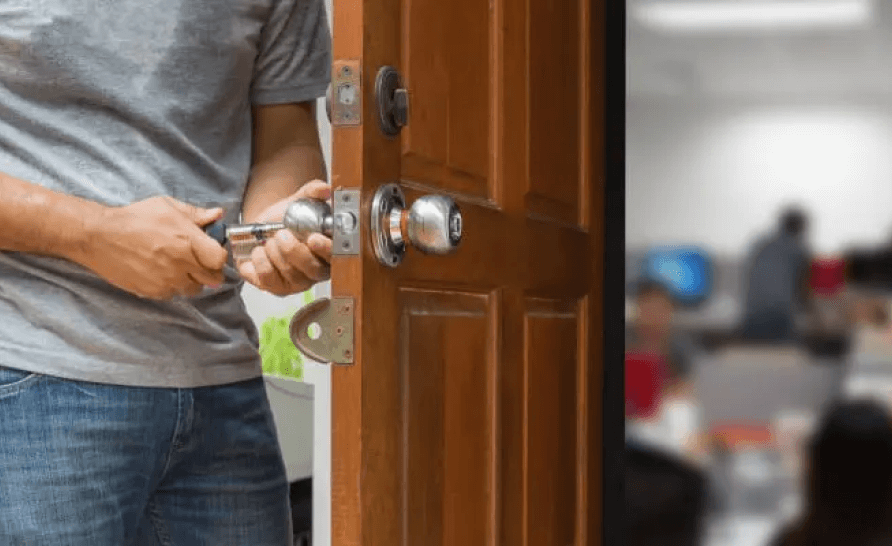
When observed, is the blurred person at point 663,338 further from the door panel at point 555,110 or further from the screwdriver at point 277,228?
the door panel at point 555,110

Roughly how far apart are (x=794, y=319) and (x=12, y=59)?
2.43ft

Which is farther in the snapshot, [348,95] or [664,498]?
[348,95]

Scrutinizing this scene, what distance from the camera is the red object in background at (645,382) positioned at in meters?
0.64

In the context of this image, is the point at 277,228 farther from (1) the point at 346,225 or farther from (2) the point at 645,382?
(2) the point at 645,382

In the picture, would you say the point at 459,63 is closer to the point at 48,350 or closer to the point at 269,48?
the point at 269,48

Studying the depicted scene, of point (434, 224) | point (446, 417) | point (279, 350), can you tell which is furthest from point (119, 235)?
point (279, 350)

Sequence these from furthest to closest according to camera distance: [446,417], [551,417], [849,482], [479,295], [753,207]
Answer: [551,417], [479,295], [446,417], [849,482], [753,207]

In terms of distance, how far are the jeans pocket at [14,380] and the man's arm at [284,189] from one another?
0.20 metres

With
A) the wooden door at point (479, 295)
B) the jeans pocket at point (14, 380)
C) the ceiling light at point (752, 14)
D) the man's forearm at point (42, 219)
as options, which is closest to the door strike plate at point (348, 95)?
the wooden door at point (479, 295)

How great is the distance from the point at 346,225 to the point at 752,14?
47 centimetres

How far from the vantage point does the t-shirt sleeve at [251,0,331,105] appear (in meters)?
1.23

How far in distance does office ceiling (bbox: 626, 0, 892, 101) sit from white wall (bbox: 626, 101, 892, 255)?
11 millimetres

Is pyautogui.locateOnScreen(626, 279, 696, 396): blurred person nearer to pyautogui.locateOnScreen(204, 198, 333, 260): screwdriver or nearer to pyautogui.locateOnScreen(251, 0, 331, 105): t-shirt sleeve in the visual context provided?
pyautogui.locateOnScreen(204, 198, 333, 260): screwdriver

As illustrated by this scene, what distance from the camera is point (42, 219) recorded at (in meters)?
0.99
